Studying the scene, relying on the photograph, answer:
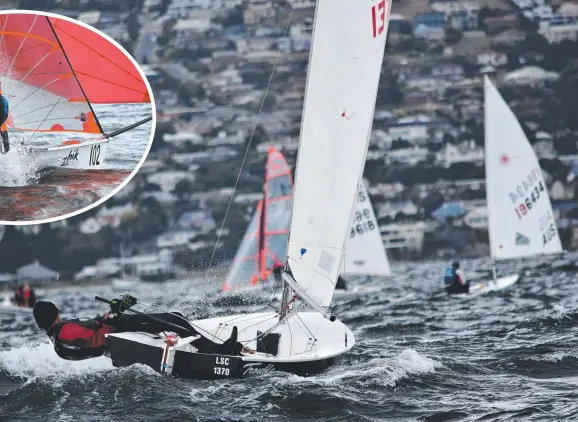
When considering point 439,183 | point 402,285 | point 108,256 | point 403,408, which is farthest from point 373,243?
point 439,183

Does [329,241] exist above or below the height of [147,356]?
above

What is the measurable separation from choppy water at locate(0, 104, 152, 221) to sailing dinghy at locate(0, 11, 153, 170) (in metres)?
0.06

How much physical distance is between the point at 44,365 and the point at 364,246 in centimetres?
1201

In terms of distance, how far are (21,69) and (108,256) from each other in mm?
46703

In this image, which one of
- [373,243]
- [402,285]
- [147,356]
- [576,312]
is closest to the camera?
[147,356]

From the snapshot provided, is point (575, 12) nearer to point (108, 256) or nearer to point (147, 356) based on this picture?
point (108, 256)

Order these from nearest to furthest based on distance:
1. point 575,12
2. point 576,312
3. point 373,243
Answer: point 576,312, point 373,243, point 575,12

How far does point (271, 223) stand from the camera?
2280 centimetres

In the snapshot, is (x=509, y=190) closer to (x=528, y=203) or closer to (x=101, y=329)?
(x=528, y=203)

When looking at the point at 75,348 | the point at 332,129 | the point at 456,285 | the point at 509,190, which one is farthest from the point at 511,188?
the point at 75,348

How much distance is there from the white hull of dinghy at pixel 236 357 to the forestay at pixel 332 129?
15.1 inches

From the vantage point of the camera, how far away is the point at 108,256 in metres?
55.0

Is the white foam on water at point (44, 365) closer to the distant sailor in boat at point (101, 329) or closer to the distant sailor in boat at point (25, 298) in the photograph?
the distant sailor in boat at point (101, 329)

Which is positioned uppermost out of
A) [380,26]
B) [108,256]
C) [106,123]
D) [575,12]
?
[575,12]
